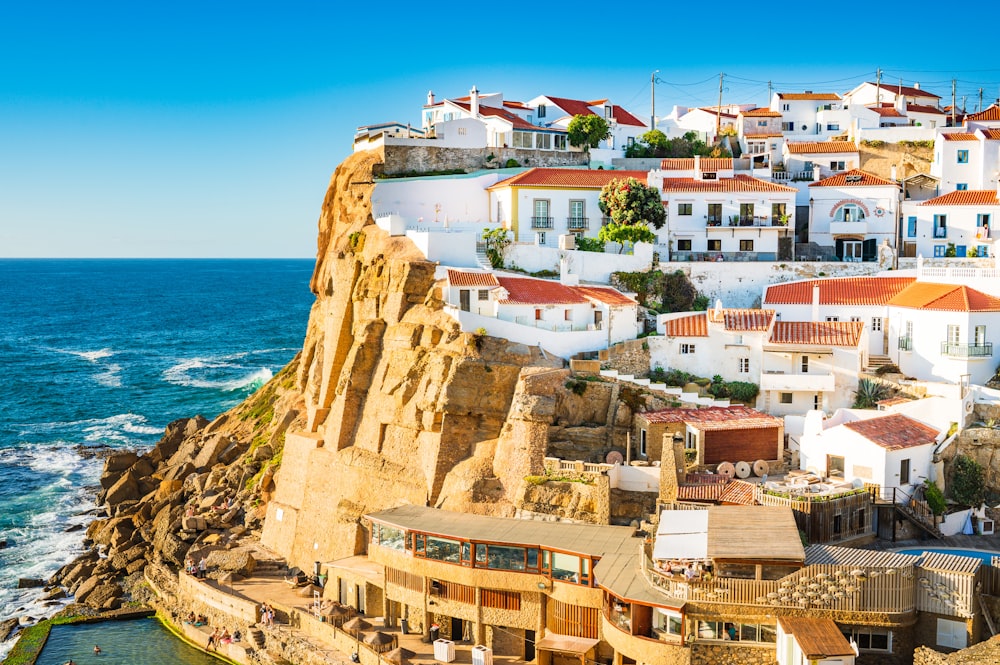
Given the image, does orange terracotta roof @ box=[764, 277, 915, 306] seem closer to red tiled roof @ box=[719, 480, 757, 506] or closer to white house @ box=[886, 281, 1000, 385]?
white house @ box=[886, 281, 1000, 385]

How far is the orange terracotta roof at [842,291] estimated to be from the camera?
51562 millimetres

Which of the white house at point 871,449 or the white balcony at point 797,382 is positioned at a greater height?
the white balcony at point 797,382

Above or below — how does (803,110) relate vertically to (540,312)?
above

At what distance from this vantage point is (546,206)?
197 feet

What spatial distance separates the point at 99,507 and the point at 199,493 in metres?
7.17

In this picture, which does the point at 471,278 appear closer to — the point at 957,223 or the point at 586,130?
the point at 586,130

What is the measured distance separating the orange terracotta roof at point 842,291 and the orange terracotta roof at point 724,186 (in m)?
7.55

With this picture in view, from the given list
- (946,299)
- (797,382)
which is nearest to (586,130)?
(797,382)

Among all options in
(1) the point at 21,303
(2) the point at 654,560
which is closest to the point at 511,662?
(2) the point at 654,560

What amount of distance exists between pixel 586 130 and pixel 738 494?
36.2 m

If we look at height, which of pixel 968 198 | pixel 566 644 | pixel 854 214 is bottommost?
pixel 566 644

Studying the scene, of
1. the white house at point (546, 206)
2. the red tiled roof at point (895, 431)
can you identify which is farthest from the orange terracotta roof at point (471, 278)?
the red tiled roof at point (895, 431)

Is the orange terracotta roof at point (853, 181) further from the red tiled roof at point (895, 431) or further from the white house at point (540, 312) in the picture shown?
the red tiled roof at point (895, 431)

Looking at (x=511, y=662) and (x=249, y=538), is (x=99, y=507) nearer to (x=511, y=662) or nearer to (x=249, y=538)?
Answer: (x=249, y=538)
